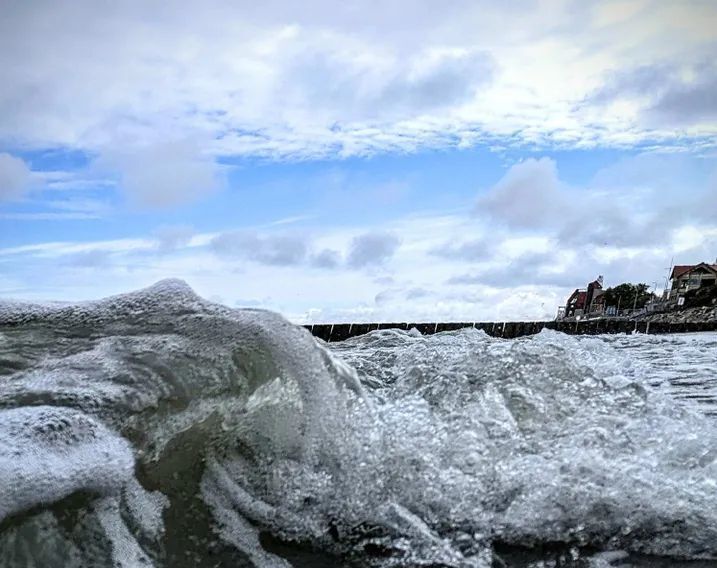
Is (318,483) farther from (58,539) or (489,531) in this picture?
(58,539)

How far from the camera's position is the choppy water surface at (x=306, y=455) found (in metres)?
1.96

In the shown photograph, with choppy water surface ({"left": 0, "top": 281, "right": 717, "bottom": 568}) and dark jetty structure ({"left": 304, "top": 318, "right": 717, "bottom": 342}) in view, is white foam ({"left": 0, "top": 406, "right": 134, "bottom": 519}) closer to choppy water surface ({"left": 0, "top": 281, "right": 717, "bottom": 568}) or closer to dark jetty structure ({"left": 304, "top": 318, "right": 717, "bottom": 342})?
choppy water surface ({"left": 0, "top": 281, "right": 717, "bottom": 568})

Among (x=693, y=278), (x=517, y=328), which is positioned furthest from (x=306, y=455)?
(x=693, y=278)

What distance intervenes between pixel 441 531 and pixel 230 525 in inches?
23.3

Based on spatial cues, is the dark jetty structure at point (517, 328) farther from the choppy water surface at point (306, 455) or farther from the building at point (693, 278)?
the building at point (693, 278)

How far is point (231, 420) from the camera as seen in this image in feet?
8.24

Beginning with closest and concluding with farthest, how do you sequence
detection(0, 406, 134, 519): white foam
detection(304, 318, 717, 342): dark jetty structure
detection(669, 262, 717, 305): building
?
detection(0, 406, 134, 519): white foam
detection(304, 318, 717, 342): dark jetty structure
detection(669, 262, 717, 305): building

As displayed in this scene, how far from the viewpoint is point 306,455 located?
236 cm

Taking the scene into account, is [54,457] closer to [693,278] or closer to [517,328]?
[517,328]

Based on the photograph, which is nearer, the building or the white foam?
the white foam

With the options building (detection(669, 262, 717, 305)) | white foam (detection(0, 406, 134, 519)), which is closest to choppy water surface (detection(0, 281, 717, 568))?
white foam (detection(0, 406, 134, 519))

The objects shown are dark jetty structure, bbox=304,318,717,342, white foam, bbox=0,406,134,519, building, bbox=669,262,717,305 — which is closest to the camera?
white foam, bbox=0,406,134,519

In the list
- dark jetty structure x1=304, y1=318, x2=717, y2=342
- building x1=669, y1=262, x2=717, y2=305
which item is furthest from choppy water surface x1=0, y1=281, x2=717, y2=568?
building x1=669, y1=262, x2=717, y2=305

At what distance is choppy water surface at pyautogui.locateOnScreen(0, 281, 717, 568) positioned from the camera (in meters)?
1.96
